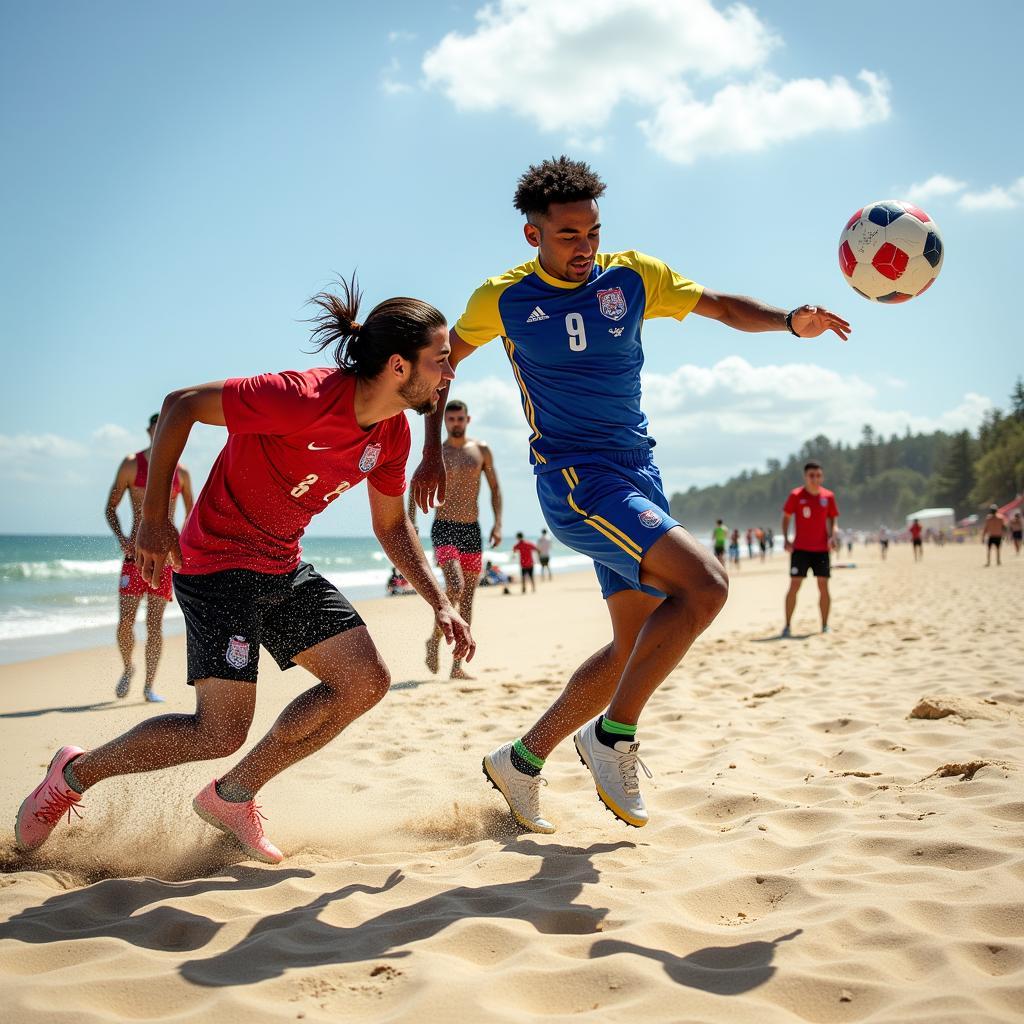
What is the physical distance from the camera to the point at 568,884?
9.09ft

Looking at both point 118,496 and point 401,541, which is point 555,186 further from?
point 118,496

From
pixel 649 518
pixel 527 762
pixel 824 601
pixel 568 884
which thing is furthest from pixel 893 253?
pixel 824 601

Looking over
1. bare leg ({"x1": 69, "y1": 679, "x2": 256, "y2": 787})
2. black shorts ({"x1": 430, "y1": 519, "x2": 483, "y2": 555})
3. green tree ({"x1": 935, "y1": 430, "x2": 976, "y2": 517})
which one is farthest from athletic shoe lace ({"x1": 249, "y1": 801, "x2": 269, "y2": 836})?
green tree ({"x1": 935, "y1": 430, "x2": 976, "y2": 517})

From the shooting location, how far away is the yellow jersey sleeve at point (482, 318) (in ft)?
11.8

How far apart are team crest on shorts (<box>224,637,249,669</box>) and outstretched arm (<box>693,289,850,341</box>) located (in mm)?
2256

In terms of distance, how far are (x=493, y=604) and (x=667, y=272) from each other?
16.7 m

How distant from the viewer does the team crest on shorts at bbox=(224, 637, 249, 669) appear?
3025mm

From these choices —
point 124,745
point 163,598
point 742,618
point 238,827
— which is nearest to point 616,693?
point 238,827

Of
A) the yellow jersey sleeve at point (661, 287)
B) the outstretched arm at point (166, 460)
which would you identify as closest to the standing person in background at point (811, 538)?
the yellow jersey sleeve at point (661, 287)

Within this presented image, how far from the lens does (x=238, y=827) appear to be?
10.3 ft

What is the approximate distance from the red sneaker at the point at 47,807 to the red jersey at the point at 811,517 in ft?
28.3

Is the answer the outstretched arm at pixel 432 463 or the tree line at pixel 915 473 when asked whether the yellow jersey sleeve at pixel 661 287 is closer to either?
the outstretched arm at pixel 432 463

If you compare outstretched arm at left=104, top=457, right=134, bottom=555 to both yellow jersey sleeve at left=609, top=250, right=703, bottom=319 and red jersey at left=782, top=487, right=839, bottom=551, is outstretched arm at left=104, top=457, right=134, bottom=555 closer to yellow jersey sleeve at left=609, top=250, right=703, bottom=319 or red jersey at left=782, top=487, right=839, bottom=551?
yellow jersey sleeve at left=609, top=250, right=703, bottom=319

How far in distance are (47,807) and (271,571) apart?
113cm
